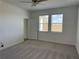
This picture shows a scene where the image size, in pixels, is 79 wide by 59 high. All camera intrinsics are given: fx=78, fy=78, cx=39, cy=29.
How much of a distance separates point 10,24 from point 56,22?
3498 mm

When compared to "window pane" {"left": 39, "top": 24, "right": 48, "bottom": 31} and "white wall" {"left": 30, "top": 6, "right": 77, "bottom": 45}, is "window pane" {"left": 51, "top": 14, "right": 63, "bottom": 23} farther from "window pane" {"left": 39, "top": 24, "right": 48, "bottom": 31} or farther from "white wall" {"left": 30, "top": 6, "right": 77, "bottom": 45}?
"window pane" {"left": 39, "top": 24, "right": 48, "bottom": 31}

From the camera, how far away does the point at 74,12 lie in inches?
219

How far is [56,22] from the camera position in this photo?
634 centimetres

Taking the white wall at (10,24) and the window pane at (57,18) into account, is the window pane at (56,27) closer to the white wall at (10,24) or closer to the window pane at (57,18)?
the window pane at (57,18)

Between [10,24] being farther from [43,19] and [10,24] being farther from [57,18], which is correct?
[57,18]

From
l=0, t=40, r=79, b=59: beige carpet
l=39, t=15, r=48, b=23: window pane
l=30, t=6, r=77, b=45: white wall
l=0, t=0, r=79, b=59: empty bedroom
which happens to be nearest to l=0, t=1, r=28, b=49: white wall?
l=0, t=0, r=79, b=59: empty bedroom

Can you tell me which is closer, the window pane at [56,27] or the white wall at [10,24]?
the white wall at [10,24]

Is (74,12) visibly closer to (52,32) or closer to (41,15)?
(52,32)

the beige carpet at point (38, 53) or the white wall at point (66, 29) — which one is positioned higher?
the white wall at point (66, 29)

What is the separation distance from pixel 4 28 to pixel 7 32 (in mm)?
357

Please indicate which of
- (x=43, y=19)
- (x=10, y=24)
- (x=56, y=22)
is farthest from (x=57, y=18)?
(x=10, y=24)

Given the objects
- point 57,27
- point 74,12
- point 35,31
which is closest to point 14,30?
point 35,31

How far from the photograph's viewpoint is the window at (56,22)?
6164 mm

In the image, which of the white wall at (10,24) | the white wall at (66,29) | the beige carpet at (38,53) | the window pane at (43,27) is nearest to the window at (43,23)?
the window pane at (43,27)
